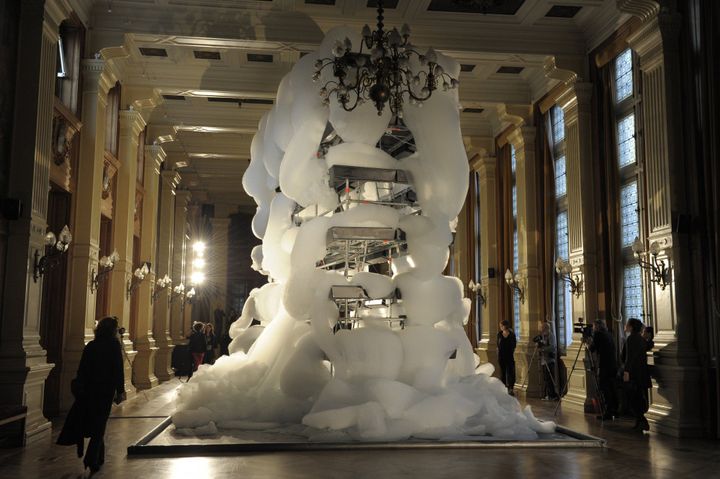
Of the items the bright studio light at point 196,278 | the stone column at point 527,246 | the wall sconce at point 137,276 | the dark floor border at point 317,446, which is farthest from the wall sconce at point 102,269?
the bright studio light at point 196,278

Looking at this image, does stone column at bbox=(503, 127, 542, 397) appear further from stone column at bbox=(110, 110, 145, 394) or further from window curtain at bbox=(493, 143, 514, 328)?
stone column at bbox=(110, 110, 145, 394)

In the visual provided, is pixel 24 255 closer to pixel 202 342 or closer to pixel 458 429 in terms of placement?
pixel 458 429

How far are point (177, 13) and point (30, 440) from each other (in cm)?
637

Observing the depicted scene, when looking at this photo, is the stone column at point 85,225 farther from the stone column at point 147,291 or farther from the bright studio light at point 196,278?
the bright studio light at point 196,278

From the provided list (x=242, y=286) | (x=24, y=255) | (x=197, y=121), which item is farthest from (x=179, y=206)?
(x=24, y=255)

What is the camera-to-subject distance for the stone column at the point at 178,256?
789 inches

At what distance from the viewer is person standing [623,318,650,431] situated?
28.8 ft

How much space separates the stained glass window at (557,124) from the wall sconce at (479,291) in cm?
446

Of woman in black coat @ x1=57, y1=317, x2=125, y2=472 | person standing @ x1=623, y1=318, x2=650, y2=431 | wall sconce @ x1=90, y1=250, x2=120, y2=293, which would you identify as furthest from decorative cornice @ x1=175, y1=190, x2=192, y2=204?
woman in black coat @ x1=57, y1=317, x2=125, y2=472

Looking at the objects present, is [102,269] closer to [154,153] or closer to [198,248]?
[154,153]

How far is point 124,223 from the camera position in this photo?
43.9 feet

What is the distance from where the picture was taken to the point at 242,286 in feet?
90.5

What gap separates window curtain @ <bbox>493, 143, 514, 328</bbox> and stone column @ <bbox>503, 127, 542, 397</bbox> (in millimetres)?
1224

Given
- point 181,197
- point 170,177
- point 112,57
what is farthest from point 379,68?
point 181,197
